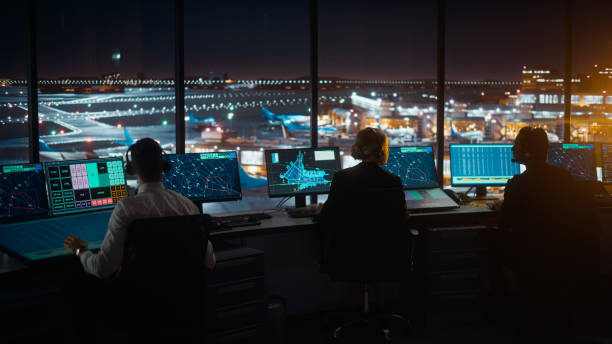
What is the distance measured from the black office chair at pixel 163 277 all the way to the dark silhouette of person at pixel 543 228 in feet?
6.03

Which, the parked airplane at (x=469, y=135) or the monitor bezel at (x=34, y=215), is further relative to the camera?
the parked airplane at (x=469, y=135)

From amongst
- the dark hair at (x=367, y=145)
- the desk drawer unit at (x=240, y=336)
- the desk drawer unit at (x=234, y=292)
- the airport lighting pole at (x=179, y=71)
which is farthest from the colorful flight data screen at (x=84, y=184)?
the dark hair at (x=367, y=145)

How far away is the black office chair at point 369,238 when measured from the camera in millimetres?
2396

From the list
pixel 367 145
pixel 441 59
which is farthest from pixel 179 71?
pixel 441 59

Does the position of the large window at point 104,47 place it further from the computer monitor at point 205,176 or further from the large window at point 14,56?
the computer monitor at point 205,176

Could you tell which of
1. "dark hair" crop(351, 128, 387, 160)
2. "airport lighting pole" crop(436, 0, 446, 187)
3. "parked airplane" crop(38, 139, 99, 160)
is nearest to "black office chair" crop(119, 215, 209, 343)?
"dark hair" crop(351, 128, 387, 160)

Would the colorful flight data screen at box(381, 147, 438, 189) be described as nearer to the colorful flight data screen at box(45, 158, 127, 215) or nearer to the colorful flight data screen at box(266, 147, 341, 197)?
the colorful flight data screen at box(266, 147, 341, 197)

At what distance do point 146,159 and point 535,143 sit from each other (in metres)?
2.20

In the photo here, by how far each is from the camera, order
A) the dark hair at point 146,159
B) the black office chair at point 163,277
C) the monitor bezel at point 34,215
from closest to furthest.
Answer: the black office chair at point 163,277, the dark hair at point 146,159, the monitor bezel at point 34,215

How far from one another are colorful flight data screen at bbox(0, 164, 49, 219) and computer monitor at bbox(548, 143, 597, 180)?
3908 millimetres

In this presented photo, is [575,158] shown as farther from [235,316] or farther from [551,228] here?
[235,316]

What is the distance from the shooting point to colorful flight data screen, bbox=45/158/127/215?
8.11ft

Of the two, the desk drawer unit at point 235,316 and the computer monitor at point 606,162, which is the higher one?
the computer monitor at point 606,162

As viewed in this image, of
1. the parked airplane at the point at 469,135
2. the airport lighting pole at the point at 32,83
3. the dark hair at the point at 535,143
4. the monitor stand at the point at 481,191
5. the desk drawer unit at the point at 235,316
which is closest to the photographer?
the desk drawer unit at the point at 235,316
